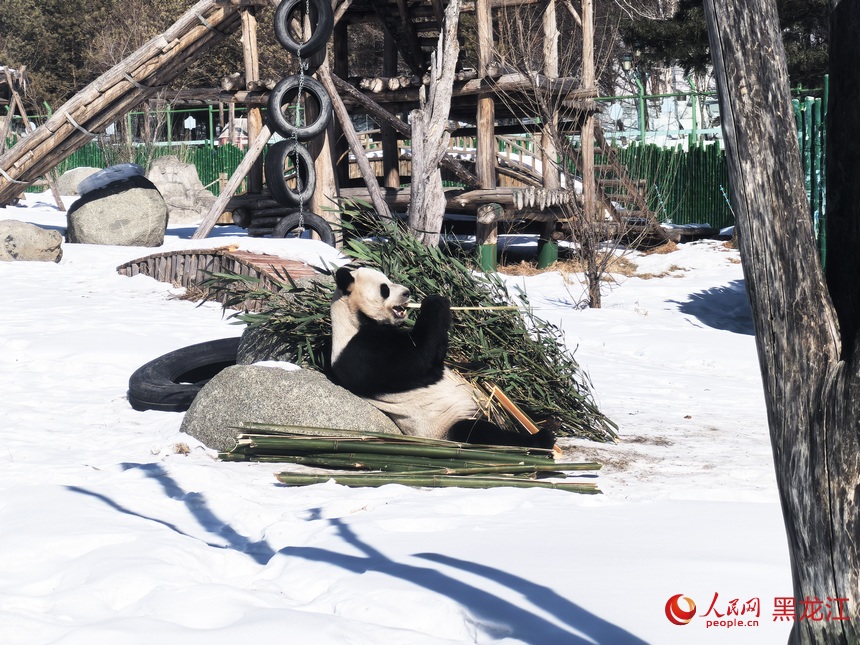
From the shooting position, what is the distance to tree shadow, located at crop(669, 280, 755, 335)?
10.5m

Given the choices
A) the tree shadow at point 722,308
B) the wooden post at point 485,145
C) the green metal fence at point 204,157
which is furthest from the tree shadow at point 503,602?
the green metal fence at point 204,157

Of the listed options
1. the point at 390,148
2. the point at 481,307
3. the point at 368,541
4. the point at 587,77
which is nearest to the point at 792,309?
the point at 368,541

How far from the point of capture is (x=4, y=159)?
45.0 feet

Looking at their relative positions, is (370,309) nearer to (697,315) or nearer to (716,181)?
(697,315)

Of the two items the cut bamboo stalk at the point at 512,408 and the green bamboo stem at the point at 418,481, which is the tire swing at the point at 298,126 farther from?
the green bamboo stem at the point at 418,481

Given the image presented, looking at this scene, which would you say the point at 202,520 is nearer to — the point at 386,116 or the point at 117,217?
the point at 386,116

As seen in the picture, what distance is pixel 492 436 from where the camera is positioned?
16.0 feet

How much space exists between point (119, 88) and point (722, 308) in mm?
8653

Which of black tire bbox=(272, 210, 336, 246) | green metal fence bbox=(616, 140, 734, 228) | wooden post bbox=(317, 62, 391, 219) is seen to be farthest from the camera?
green metal fence bbox=(616, 140, 734, 228)

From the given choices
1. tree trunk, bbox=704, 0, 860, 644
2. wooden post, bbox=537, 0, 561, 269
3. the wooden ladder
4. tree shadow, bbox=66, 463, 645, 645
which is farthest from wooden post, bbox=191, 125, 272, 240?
tree trunk, bbox=704, 0, 860, 644

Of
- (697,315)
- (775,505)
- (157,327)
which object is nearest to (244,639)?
(775,505)

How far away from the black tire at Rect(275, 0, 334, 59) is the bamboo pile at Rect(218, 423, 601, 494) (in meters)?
8.40

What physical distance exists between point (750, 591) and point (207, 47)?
12734 mm

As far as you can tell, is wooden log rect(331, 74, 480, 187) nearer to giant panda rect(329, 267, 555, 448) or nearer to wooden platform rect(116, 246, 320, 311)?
wooden platform rect(116, 246, 320, 311)
